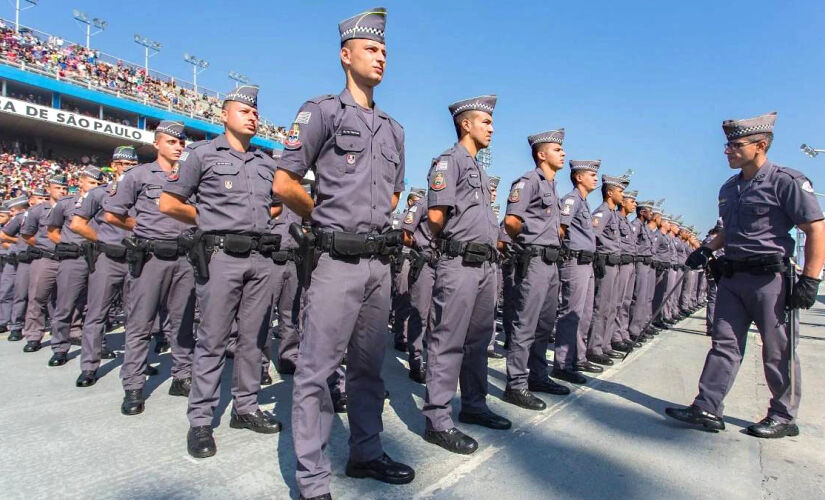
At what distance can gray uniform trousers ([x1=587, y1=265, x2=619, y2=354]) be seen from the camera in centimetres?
588

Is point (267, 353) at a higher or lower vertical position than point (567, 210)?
lower

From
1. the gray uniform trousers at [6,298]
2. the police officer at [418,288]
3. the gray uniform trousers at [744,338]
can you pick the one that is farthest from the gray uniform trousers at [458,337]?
the gray uniform trousers at [6,298]

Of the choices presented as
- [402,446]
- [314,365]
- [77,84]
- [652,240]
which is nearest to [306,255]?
[314,365]

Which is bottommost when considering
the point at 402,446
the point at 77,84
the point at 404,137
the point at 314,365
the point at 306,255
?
the point at 402,446

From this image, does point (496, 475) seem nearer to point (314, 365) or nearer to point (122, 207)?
point (314, 365)

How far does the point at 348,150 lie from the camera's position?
2.51m

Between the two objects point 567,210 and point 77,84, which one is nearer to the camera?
point 567,210

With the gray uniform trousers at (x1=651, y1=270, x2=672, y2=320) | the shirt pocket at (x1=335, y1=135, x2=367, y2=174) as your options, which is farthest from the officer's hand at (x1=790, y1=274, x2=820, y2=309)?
the gray uniform trousers at (x1=651, y1=270, x2=672, y2=320)

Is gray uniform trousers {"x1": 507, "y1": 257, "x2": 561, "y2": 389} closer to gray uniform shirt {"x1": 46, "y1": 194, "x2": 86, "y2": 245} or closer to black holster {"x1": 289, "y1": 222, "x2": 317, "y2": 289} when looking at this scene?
black holster {"x1": 289, "y1": 222, "x2": 317, "y2": 289}

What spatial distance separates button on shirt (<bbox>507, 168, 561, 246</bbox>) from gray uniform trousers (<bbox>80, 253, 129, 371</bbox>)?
369 cm

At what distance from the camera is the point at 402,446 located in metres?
3.06

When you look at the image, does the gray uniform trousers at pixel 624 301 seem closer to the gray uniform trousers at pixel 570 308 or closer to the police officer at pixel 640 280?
the police officer at pixel 640 280

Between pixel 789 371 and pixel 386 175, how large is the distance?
327cm

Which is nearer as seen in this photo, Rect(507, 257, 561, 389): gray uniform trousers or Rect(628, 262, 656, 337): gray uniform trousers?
Rect(507, 257, 561, 389): gray uniform trousers
